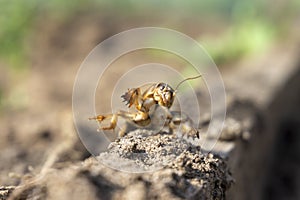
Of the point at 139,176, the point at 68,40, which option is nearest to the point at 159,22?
the point at 68,40

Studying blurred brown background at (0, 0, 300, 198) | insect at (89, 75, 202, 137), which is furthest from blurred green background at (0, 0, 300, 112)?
insect at (89, 75, 202, 137)

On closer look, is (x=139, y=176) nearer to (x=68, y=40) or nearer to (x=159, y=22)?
(x=68, y=40)

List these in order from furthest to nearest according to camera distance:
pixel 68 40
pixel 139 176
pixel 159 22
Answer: pixel 159 22 < pixel 68 40 < pixel 139 176

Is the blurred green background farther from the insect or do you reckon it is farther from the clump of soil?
the clump of soil

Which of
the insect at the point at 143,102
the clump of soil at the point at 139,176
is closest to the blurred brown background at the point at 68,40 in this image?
the insect at the point at 143,102

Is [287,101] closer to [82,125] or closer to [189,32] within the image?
[82,125]

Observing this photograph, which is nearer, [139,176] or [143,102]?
[139,176]

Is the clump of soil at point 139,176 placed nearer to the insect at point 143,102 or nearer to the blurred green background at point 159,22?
the insect at point 143,102

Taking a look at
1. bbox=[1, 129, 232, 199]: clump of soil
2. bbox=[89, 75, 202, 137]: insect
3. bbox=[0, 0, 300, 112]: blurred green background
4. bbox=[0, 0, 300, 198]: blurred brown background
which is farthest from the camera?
bbox=[0, 0, 300, 112]: blurred green background
